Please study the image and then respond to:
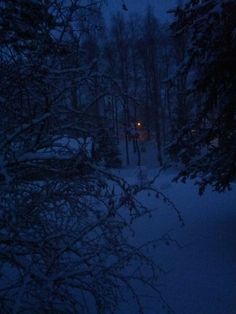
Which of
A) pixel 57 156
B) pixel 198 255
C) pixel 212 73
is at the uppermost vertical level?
pixel 212 73

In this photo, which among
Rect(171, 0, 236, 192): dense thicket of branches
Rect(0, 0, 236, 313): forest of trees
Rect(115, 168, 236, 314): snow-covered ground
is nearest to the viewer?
Rect(0, 0, 236, 313): forest of trees

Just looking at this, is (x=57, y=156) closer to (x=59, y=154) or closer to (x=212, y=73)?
(x=59, y=154)

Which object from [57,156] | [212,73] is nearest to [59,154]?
[57,156]

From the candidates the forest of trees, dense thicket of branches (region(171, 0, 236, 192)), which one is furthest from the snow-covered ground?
the forest of trees

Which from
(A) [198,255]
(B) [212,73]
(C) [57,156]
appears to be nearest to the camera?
(C) [57,156]

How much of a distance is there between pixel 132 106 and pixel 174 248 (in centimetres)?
501

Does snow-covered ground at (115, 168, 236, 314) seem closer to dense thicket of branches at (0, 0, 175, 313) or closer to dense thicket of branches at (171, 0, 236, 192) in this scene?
dense thicket of branches at (171, 0, 236, 192)

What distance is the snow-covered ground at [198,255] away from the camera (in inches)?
257

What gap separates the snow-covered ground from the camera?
21.4ft

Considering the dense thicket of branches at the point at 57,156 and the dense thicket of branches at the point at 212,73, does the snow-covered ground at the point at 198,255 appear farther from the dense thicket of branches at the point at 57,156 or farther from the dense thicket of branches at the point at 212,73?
the dense thicket of branches at the point at 57,156

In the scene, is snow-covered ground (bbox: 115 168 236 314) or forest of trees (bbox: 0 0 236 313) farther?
snow-covered ground (bbox: 115 168 236 314)

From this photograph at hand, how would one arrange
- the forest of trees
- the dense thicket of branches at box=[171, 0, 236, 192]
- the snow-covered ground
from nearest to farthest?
1. the forest of trees
2. the snow-covered ground
3. the dense thicket of branches at box=[171, 0, 236, 192]

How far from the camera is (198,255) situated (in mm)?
8609

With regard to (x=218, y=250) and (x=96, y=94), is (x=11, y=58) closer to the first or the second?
(x=96, y=94)
